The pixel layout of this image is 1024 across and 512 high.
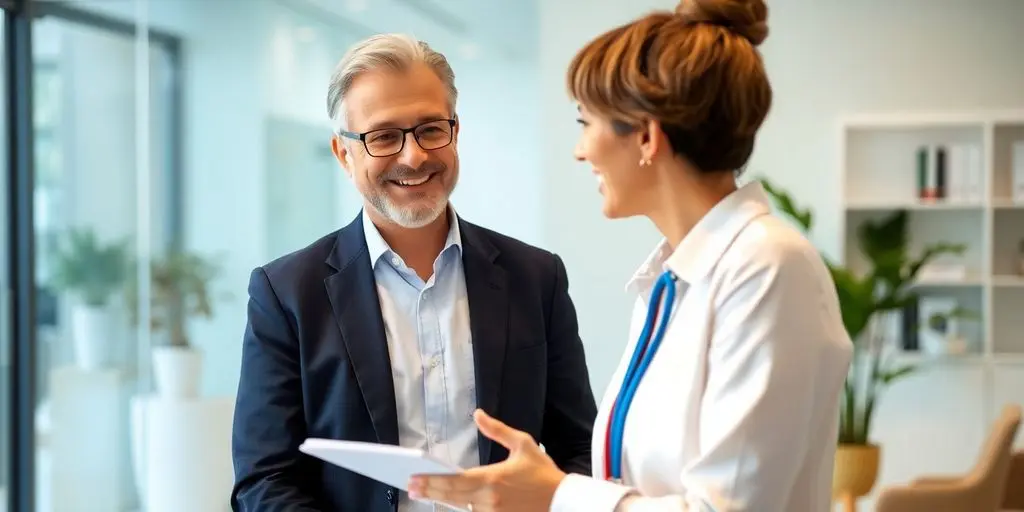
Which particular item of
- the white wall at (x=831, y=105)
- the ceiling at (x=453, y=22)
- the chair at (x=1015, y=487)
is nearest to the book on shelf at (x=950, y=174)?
the white wall at (x=831, y=105)

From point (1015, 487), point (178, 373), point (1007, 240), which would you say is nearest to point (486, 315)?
point (1015, 487)

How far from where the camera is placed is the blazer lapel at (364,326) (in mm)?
1983

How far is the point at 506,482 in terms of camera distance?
152cm

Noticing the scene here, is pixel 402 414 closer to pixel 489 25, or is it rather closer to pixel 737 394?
pixel 737 394

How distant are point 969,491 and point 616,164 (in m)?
3.48

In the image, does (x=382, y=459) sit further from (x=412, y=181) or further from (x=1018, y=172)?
(x=1018, y=172)

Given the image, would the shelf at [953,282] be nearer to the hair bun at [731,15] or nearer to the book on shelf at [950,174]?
the book on shelf at [950,174]

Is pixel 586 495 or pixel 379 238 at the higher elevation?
pixel 379 238

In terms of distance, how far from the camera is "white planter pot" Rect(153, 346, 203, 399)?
18.8ft

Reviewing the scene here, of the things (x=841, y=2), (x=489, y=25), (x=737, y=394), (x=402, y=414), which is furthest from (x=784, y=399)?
(x=841, y=2)

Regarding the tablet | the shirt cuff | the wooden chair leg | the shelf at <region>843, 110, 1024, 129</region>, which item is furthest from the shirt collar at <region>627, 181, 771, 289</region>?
the shelf at <region>843, 110, 1024, 129</region>

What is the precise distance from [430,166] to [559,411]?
532 mm

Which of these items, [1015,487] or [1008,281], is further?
[1008,281]

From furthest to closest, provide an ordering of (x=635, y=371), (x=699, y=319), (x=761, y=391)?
1. (x=635, y=371)
2. (x=699, y=319)
3. (x=761, y=391)
